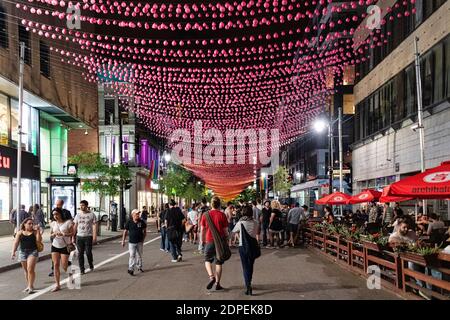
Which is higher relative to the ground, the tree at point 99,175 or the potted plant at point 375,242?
the tree at point 99,175

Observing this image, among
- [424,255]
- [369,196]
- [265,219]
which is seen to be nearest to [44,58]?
[265,219]

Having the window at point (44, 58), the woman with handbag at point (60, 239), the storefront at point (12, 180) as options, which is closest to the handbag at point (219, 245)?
the woman with handbag at point (60, 239)

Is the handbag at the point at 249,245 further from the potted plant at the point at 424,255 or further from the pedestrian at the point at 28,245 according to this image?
the pedestrian at the point at 28,245

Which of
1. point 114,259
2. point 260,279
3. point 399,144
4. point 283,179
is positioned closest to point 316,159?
point 283,179

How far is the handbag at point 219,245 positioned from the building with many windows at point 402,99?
13.6 metres

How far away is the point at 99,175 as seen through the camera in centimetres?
3262

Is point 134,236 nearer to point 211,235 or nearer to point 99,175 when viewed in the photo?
point 211,235

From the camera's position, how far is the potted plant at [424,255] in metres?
8.52

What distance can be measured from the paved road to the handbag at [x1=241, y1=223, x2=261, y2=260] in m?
0.73

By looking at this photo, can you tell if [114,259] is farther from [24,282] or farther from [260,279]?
[260,279]

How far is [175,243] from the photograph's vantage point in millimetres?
15953

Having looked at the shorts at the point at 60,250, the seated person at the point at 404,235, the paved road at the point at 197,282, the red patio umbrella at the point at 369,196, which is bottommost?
the paved road at the point at 197,282

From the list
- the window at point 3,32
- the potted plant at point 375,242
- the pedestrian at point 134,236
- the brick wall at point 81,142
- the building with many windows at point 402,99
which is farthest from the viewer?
the brick wall at point 81,142

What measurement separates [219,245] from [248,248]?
0.57 metres
